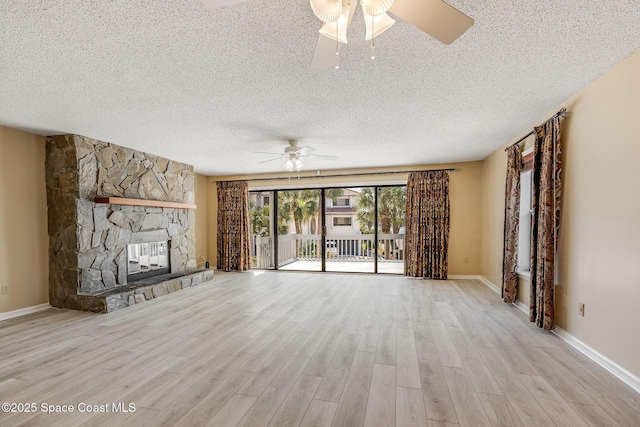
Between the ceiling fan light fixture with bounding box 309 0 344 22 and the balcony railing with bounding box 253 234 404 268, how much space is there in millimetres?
5583

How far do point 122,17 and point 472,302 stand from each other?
4702 mm

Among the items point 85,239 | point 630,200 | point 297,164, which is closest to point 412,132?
point 297,164

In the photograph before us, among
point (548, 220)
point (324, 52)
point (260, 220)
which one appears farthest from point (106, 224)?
point (548, 220)

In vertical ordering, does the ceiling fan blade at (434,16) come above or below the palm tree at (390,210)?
above

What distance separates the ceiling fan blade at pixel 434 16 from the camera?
1.21m

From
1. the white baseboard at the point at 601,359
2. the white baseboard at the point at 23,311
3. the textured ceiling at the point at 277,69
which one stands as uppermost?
the textured ceiling at the point at 277,69

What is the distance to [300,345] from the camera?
8.96 feet

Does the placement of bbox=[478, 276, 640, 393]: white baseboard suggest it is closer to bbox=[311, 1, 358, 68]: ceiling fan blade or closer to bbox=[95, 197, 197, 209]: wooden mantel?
bbox=[311, 1, 358, 68]: ceiling fan blade

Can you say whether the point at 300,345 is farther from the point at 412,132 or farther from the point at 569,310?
the point at 412,132

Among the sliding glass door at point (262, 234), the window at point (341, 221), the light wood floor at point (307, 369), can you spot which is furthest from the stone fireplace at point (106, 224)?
the window at point (341, 221)

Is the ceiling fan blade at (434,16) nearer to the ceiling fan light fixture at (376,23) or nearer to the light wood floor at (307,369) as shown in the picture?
the ceiling fan light fixture at (376,23)

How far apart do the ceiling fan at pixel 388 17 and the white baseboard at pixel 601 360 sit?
101 inches

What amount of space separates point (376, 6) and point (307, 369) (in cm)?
238

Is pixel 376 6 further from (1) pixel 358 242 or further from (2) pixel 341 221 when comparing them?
(2) pixel 341 221
